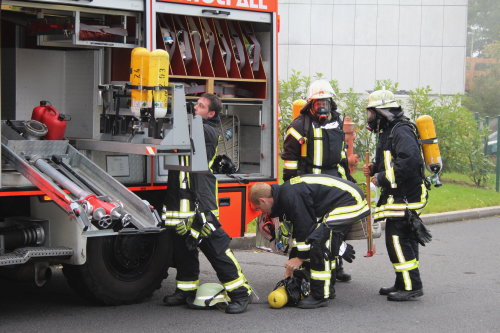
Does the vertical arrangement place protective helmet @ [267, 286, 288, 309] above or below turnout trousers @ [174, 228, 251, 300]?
below

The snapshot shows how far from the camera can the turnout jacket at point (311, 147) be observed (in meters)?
8.01

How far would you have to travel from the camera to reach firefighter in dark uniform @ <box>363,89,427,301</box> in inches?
304

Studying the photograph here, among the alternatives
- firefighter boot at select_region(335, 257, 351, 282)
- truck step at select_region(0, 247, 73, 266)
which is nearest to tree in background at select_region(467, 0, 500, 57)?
firefighter boot at select_region(335, 257, 351, 282)

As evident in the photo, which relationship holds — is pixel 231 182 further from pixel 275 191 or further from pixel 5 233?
pixel 5 233

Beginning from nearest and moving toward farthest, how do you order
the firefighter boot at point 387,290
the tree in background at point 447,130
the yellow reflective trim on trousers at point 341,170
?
the firefighter boot at point 387,290 < the yellow reflective trim on trousers at point 341,170 < the tree in background at point 447,130

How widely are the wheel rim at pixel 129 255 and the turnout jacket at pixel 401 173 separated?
2.03m

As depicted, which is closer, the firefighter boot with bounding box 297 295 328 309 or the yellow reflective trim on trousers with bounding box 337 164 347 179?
the firefighter boot with bounding box 297 295 328 309

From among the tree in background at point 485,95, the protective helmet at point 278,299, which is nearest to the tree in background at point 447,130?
the protective helmet at point 278,299

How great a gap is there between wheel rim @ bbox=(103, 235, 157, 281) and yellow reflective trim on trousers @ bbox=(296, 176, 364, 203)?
1349mm

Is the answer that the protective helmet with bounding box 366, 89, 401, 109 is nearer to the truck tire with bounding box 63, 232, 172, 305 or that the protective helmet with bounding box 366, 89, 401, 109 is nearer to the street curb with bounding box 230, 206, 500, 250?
the truck tire with bounding box 63, 232, 172, 305

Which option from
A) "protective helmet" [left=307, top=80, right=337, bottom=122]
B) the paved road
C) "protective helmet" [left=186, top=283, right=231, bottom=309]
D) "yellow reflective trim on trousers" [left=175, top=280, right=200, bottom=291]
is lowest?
the paved road

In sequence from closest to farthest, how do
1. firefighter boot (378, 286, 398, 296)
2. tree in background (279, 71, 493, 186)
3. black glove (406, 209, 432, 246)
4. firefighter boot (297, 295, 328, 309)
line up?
1. firefighter boot (297, 295, 328, 309)
2. black glove (406, 209, 432, 246)
3. firefighter boot (378, 286, 398, 296)
4. tree in background (279, 71, 493, 186)

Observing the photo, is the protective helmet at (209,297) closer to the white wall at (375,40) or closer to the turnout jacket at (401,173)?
the turnout jacket at (401,173)

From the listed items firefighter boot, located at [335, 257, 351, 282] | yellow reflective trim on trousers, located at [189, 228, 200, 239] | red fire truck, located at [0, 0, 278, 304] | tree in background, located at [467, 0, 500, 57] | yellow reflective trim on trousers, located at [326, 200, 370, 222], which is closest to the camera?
red fire truck, located at [0, 0, 278, 304]
